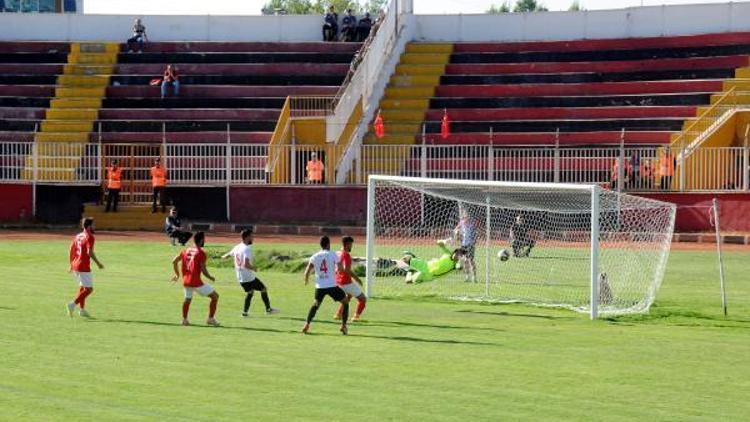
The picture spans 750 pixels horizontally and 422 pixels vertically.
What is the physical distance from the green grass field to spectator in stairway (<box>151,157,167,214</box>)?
15.0 metres

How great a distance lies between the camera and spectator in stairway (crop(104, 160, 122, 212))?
41.1 metres

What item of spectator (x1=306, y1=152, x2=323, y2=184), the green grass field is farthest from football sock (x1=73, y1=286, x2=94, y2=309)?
spectator (x1=306, y1=152, x2=323, y2=184)

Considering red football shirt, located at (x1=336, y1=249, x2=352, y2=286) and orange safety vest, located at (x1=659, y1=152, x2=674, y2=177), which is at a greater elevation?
orange safety vest, located at (x1=659, y1=152, x2=674, y2=177)

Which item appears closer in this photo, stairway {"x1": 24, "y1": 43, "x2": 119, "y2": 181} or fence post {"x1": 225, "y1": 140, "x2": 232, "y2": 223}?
fence post {"x1": 225, "y1": 140, "x2": 232, "y2": 223}

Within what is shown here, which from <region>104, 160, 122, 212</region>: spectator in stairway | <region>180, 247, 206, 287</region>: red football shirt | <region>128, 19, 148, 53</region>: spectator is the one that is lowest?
<region>180, 247, 206, 287</region>: red football shirt

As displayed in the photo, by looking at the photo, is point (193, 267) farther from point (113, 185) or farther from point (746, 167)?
point (746, 167)

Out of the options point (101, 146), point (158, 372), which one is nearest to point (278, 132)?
point (101, 146)

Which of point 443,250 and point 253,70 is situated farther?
point 253,70

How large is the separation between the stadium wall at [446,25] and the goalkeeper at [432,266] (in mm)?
24577

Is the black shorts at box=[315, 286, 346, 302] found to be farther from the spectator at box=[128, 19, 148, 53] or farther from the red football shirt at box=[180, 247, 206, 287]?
the spectator at box=[128, 19, 148, 53]

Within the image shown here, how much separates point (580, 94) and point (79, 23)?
62.6ft

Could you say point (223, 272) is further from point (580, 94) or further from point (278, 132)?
point (580, 94)

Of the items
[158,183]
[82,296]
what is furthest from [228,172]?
[82,296]

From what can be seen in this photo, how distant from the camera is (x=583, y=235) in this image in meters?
31.2
